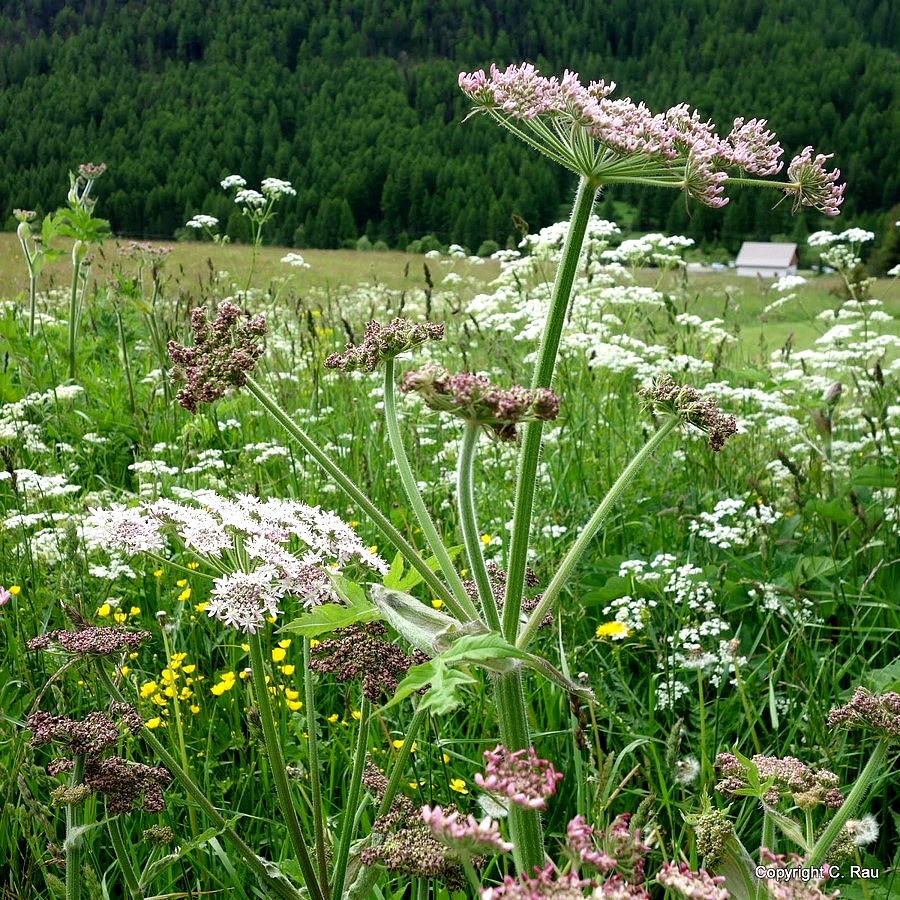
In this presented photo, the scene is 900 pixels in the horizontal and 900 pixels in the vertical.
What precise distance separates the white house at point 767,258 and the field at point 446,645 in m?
61.7

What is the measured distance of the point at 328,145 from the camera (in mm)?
73312

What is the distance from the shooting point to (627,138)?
152 centimetres

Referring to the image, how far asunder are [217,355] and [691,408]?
882 mm

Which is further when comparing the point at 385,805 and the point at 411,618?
the point at 385,805

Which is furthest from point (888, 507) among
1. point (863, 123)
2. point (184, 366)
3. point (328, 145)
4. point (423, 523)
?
point (863, 123)

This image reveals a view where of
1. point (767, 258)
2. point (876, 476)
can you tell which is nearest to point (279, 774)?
point (876, 476)

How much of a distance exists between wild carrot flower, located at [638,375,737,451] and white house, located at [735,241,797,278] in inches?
2546

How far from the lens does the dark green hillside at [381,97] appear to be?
53.5 meters

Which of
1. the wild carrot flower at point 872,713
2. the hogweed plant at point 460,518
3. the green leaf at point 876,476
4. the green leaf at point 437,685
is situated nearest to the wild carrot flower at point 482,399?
the hogweed plant at point 460,518

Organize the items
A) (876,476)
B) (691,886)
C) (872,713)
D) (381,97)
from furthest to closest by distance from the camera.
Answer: (381,97) < (876,476) < (872,713) < (691,886)

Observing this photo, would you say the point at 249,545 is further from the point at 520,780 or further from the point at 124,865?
the point at 520,780

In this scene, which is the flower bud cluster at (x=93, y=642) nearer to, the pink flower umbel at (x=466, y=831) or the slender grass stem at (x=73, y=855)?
the slender grass stem at (x=73, y=855)

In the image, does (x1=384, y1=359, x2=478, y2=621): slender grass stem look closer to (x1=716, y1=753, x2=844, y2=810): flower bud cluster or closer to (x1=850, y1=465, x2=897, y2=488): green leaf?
(x1=716, y1=753, x2=844, y2=810): flower bud cluster

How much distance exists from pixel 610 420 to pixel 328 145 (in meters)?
73.3
